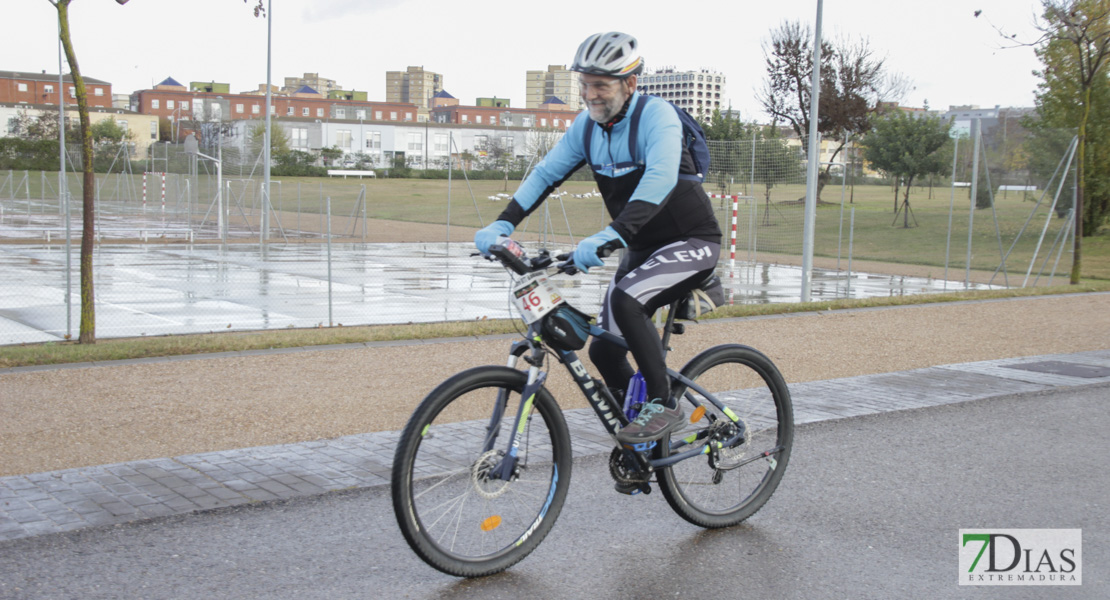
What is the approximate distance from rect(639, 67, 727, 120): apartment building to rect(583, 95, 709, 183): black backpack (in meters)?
44.1

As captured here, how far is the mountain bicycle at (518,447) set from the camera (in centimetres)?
352

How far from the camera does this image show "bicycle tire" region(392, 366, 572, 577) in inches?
136

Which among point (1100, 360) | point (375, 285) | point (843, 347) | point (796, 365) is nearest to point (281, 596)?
point (796, 365)

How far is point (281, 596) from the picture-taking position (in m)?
3.56

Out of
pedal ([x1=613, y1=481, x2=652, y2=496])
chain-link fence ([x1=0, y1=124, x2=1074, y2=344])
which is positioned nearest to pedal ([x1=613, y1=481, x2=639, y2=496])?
pedal ([x1=613, y1=481, x2=652, y2=496])

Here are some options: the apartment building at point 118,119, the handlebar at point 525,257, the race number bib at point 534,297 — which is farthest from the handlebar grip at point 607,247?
the apartment building at point 118,119

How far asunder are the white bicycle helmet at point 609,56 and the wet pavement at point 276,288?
7.81m

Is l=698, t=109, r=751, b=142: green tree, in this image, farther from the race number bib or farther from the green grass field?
the race number bib

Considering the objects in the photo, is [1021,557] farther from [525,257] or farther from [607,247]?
[525,257]

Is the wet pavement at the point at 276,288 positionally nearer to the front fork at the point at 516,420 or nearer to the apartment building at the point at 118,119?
the front fork at the point at 516,420

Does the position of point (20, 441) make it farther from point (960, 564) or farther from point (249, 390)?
point (960, 564)

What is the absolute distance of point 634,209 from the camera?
3.75 meters

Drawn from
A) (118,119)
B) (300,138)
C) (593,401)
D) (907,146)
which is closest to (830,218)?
(907,146)

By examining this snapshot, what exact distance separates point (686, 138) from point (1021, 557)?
2.20m
